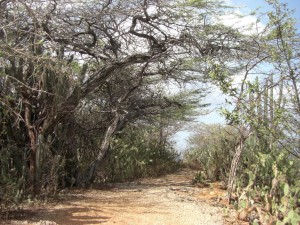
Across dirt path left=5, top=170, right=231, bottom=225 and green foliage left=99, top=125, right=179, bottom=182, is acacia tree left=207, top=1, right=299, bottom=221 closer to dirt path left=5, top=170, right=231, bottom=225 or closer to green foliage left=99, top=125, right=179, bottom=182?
dirt path left=5, top=170, right=231, bottom=225

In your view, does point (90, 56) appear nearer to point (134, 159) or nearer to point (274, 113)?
point (134, 159)

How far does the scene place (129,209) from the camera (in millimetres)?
Answer: 5738

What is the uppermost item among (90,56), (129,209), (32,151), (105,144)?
(90,56)

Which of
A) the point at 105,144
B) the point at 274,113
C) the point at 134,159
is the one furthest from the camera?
the point at 134,159

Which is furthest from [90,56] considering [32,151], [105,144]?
[32,151]

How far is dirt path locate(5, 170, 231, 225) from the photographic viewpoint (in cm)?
501

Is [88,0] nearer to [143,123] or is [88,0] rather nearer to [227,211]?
[227,211]

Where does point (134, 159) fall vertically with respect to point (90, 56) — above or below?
below

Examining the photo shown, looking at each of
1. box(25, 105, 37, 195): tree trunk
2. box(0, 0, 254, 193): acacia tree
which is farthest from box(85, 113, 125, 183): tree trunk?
box(25, 105, 37, 195): tree trunk

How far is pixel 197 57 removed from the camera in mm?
8586

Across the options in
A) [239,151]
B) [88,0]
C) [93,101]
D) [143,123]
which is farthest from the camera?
[143,123]

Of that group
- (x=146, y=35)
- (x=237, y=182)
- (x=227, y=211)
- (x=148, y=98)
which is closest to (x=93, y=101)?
(x=148, y=98)

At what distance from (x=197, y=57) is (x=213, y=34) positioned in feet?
1.90

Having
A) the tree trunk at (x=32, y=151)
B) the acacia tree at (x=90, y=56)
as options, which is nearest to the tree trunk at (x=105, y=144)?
the acacia tree at (x=90, y=56)
